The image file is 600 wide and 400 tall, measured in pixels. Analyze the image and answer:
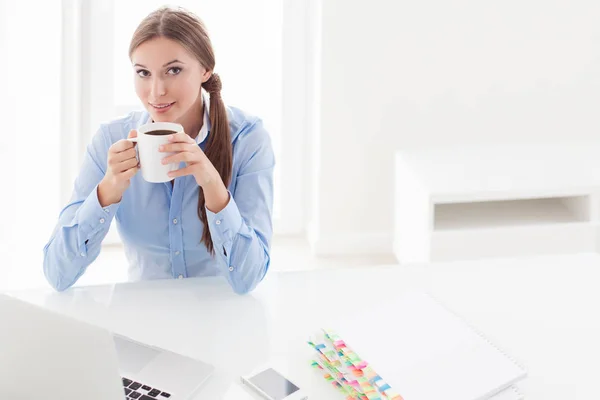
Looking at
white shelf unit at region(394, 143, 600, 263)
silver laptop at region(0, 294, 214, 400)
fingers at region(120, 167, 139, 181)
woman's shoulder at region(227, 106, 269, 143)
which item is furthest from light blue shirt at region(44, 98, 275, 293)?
white shelf unit at region(394, 143, 600, 263)

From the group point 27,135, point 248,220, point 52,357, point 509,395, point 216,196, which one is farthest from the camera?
point 27,135

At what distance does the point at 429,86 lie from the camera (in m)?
3.44

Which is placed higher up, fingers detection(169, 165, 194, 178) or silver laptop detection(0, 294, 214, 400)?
fingers detection(169, 165, 194, 178)

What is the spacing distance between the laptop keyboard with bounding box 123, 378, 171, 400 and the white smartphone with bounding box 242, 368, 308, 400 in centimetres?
12

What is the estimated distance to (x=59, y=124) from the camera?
311 centimetres

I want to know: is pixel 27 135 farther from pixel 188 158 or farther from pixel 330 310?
pixel 330 310

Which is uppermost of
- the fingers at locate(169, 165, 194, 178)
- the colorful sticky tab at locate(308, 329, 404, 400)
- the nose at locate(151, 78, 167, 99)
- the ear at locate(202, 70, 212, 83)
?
the ear at locate(202, 70, 212, 83)

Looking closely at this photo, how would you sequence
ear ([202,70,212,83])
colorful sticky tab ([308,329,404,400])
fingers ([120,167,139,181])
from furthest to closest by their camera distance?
ear ([202,70,212,83]) → fingers ([120,167,139,181]) → colorful sticky tab ([308,329,404,400])

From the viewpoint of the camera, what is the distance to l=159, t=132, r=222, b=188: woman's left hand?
1.52 m

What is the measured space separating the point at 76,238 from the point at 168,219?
0.21 m

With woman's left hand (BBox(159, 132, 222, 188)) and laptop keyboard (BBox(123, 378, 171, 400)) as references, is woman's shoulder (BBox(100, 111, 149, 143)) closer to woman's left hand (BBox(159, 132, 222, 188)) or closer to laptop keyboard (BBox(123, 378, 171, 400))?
woman's left hand (BBox(159, 132, 222, 188))

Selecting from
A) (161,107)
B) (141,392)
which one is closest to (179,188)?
(161,107)

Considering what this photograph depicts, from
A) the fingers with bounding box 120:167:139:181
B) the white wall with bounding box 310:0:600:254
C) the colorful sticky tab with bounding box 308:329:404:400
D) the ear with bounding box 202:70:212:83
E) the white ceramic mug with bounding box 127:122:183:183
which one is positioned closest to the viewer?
the colorful sticky tab with bounding box 308:329:404:400

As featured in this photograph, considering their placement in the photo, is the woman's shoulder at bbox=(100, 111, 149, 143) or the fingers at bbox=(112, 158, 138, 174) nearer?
the fingers at bbox=(112, 158, 138, 174)
